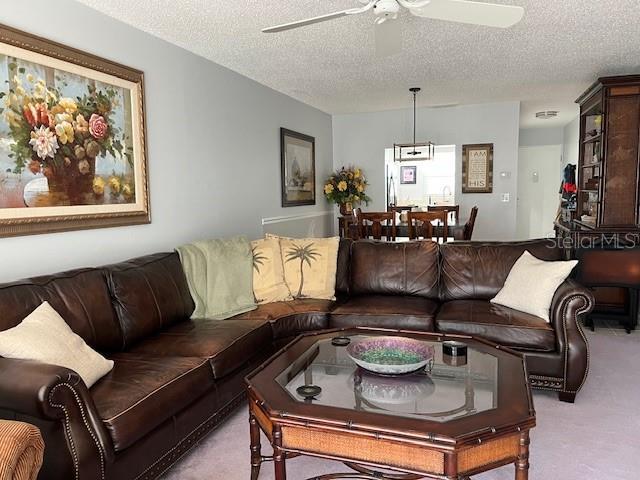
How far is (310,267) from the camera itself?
3578 mm

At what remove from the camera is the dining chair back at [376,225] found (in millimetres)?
4828

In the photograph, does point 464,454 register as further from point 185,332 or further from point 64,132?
point 64,132

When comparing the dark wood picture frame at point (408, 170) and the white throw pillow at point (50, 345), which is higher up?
the dark wood picture frame at point (408, 170)

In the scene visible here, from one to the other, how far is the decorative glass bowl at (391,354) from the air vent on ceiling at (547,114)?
5.81m

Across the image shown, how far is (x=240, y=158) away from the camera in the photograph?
4406mm

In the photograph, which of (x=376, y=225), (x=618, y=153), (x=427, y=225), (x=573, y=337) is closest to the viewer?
(x=573, y=337)

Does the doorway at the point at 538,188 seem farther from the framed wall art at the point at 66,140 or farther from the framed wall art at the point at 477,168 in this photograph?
the framed wall art at the point at 66,140

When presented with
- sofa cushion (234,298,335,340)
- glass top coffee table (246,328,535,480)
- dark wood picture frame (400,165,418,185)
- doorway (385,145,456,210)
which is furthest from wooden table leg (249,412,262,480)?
dark wood picture frame (400,165,418,185)

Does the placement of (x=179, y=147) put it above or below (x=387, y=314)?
above

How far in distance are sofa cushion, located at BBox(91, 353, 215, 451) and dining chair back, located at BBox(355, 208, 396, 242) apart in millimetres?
2948

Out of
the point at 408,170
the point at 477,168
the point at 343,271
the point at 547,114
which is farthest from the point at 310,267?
the point at 408,170

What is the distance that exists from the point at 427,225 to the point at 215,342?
2.93m

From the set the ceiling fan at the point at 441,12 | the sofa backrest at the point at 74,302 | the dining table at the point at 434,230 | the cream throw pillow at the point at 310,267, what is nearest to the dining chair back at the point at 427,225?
the dining table at the point at 434,230

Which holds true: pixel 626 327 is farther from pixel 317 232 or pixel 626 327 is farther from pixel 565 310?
pixel 317 232
